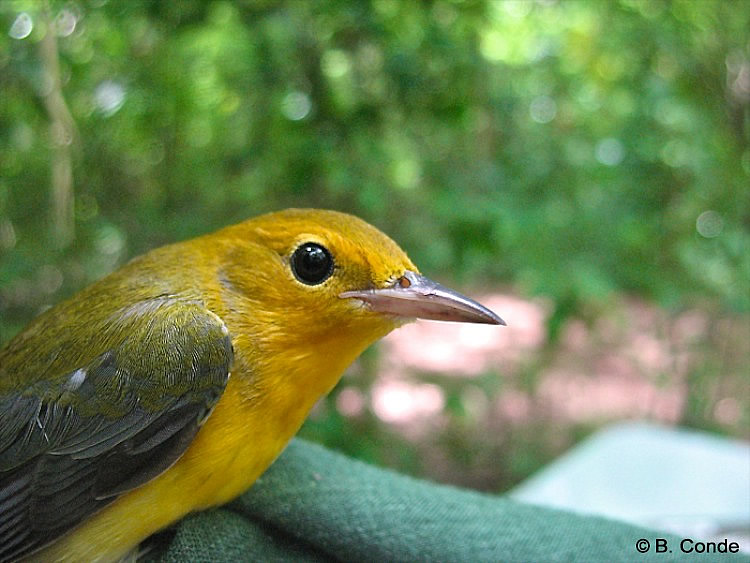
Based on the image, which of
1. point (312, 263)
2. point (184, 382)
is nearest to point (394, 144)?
point (312, 263)

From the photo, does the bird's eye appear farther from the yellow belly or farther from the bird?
Result: the yellow belly

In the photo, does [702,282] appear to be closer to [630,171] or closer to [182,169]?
[630,171]

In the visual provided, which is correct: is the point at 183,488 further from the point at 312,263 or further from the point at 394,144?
the point at 394,144

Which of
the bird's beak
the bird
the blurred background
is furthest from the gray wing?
the blurred background

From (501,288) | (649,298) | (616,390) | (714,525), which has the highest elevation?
(649,298)

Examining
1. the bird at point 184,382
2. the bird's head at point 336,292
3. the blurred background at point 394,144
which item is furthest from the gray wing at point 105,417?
the blurred background at point 394,144

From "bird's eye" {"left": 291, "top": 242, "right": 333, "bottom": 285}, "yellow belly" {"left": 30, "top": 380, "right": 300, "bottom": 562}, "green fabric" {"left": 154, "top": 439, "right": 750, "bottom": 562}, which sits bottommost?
"green fabric" {"left": 154, "top": 439, "right": 750, "bottom": 562}

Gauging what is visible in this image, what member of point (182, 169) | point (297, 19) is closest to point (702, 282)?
Answer: point (297, 19)
